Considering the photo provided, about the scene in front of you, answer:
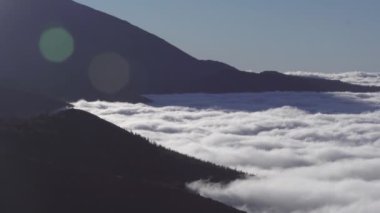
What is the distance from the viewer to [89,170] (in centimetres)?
9769

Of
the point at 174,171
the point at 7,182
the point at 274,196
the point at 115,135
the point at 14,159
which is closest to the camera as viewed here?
the point at 7,182

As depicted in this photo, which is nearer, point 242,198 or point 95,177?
point 95,177

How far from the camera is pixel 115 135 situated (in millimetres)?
144625

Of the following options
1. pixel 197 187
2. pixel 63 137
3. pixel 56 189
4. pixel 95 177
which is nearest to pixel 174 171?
pixel 197 187

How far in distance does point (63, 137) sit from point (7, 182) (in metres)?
55.8

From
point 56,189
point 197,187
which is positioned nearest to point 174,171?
point 197,187

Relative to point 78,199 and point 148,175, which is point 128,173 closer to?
point 148,175

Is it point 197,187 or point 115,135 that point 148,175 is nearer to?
point 197,187

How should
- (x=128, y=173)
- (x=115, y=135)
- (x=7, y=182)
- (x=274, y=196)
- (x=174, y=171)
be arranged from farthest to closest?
(x=274, y=196) < (x=115, y=135) < (x=174, y=171) < (x=128, y=173) < (x=7, y=182)

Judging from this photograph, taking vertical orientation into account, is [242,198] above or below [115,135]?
below

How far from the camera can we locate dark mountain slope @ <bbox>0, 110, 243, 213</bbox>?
7475cm

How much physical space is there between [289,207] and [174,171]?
58.2 meters

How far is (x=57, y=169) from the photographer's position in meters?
84.1

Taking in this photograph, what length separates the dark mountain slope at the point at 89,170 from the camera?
74750 millimetres
